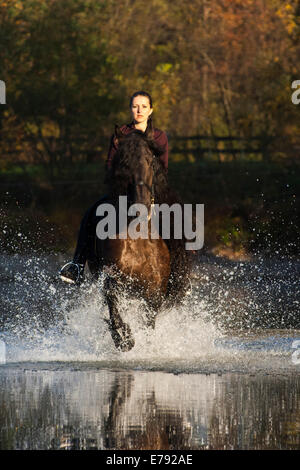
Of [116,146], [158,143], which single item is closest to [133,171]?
[116,146]

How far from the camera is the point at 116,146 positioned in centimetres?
1025

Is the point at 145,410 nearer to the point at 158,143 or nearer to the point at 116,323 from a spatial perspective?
the point at 116,323

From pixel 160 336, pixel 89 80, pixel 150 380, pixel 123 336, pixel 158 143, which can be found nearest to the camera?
pixel 150 380

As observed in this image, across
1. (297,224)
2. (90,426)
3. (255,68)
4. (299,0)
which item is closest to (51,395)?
(90,426)

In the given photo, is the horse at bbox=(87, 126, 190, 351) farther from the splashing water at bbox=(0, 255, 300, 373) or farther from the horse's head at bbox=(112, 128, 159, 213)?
the splashing water at bbox=(0, 255, 300, 373)

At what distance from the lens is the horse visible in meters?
9.99

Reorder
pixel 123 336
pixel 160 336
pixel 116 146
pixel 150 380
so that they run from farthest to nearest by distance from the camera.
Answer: pixel 160 336, pixel 123 336, pixel 116 146, pixel 150 380

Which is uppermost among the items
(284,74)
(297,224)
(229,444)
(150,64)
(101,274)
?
(150,64)

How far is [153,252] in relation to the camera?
34.6 ft

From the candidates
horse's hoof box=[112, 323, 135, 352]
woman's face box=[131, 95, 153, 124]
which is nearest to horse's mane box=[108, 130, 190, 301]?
woman's face box=[131, 95, 153, 124]

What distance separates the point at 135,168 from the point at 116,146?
1.26ft

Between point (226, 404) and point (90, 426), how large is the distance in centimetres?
129

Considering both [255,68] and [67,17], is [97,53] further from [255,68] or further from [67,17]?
[255,68]

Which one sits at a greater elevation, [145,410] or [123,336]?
[123,336]
